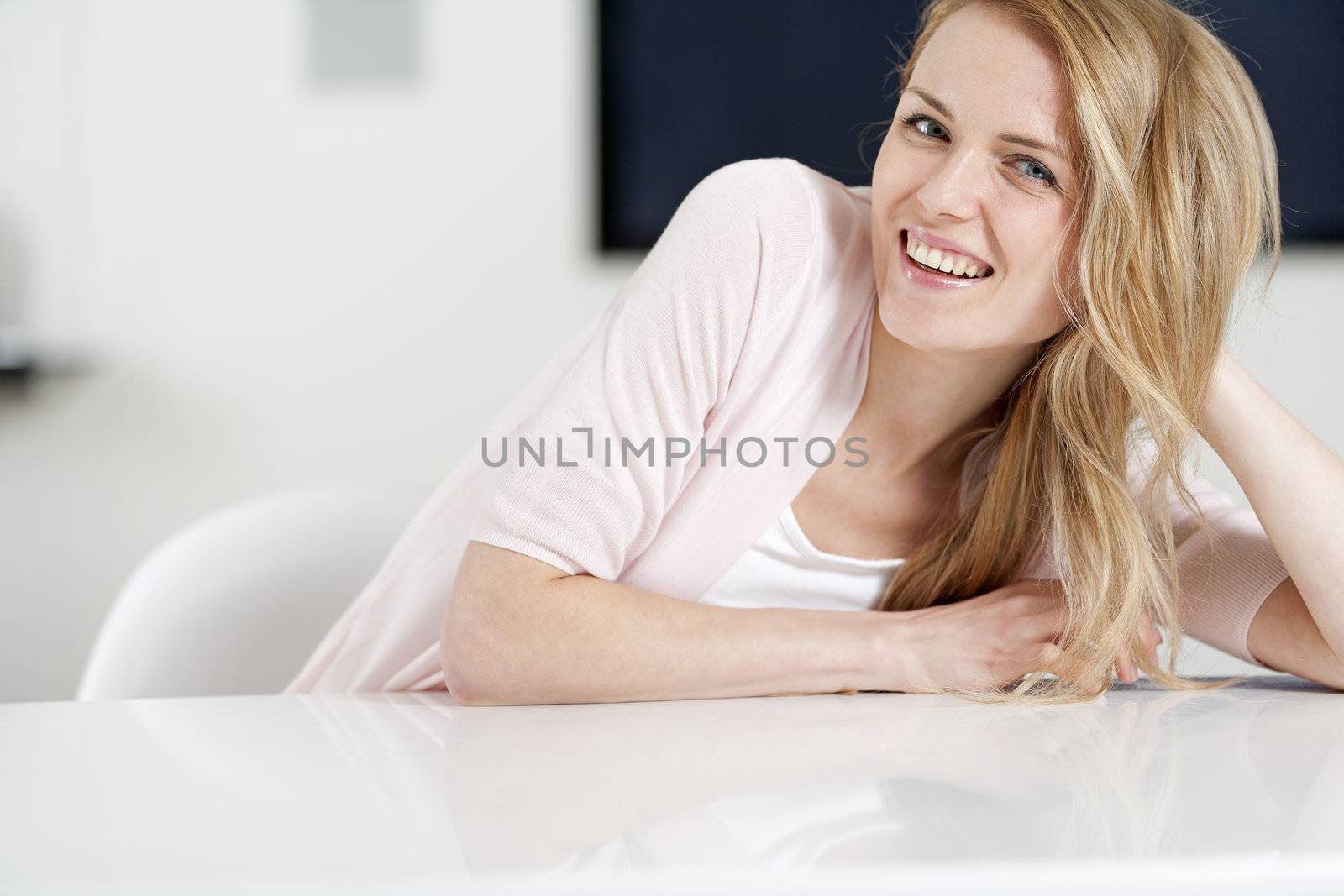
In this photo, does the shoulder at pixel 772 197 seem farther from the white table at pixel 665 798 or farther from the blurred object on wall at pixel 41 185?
the blurred object on wall at pixel 41 185

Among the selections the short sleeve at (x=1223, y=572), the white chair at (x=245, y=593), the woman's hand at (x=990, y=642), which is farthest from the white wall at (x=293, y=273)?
the woman's hand at (x=990, y=642)

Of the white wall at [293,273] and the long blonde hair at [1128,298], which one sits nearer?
the long blonde hair at [1128,298]

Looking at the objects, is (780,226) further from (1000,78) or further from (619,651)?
(619,651)

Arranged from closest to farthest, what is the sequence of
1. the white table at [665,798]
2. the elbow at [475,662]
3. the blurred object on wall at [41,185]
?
the white table at [665,798], the elbow at [475,662], the blurred object on wall at [41,185]

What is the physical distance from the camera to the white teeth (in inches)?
39.7

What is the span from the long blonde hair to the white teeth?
3.3 inches

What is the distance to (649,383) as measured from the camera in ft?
3.22

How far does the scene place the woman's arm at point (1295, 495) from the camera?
3.39 ft

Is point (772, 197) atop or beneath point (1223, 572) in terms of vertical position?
atop

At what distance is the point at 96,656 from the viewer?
4.05ft

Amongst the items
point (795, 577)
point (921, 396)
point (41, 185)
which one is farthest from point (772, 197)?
point (41, 185)

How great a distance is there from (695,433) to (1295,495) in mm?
546

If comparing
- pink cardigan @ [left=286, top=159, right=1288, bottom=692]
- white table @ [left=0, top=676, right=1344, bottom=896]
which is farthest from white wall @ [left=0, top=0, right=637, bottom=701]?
white table @ [left=0, top=676, right=1344, bottom=896]

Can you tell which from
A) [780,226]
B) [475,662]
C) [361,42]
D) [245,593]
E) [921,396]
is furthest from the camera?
[361,42]
